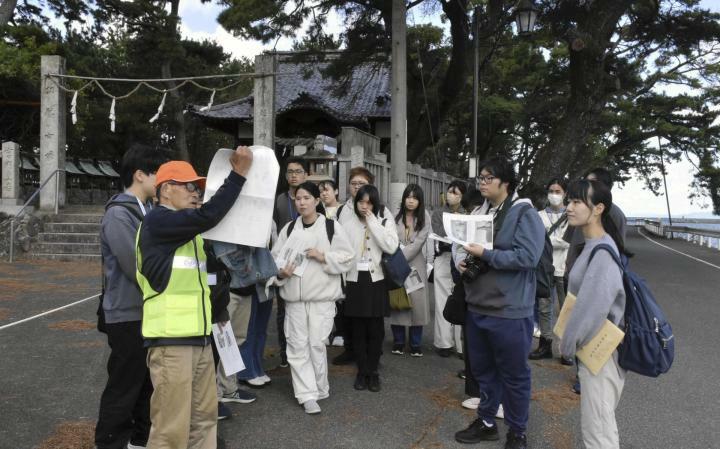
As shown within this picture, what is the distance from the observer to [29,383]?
448 centimetres

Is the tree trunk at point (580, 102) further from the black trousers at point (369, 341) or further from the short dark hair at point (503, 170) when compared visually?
the short dark hair at point (503, 170)

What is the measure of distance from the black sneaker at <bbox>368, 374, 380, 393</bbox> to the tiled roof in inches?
449

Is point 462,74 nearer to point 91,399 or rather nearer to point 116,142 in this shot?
point 91,399

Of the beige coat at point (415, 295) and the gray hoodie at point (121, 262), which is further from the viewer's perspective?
the beige coat at point (415, 295)

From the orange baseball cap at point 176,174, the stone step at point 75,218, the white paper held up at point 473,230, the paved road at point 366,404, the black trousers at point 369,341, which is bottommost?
the paved road at point 366,404

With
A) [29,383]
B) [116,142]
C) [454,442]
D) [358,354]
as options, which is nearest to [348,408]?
[358,354]

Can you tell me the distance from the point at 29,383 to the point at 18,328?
218 centimetres

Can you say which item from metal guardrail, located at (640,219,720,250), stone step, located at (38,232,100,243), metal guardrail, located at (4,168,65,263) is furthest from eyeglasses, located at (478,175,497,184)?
metal guardrail, located at (640,219,720,250)

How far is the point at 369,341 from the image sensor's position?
4672mm

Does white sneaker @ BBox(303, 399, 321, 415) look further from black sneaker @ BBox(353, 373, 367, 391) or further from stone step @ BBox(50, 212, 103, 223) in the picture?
stone step @ BBox(50, 212, 103, 223)

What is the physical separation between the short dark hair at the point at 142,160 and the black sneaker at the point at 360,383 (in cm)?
252

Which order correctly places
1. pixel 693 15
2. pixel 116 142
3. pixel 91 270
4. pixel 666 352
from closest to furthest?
pixel 666 352, pixel 91 270, pixel 693 15, pixel 116 142

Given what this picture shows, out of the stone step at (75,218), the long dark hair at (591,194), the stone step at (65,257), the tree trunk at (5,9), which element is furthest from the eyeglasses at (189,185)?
the tree trunk at (5,9)

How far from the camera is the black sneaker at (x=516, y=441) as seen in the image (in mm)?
3375
